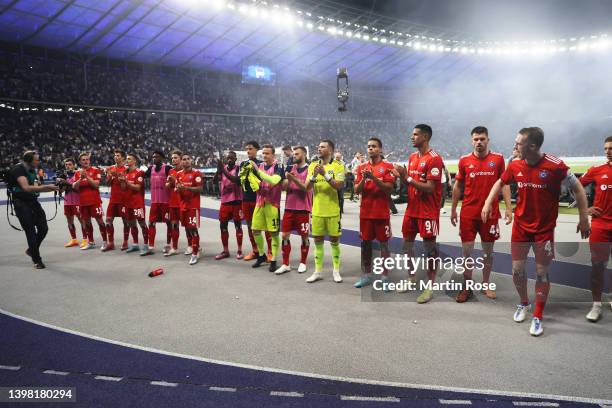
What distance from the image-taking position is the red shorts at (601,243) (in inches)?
162

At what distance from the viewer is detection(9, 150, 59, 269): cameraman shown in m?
6.27

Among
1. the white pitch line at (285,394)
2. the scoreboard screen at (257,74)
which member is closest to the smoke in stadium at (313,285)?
the white pitch line at (285,394)

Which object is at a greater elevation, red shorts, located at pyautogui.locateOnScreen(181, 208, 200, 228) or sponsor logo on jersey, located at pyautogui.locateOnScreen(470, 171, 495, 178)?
sponsor logo on jersey, located at pyautogui.locateOnScreen(470, 171, 495, 178)

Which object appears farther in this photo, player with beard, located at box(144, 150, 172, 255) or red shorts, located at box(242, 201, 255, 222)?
player with beard, located at box(144, 150, 172, 255)

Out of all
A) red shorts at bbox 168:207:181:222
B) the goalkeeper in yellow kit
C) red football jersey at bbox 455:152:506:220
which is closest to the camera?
red football jersey at bbox 455:152:506:220

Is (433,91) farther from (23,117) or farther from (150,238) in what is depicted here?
(150,238)

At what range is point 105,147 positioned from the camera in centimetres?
3045

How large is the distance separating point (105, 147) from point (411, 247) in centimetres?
3094

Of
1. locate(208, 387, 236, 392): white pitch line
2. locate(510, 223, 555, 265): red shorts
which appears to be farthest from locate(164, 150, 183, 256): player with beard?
locate(510, 223, 555, 265): red shorts

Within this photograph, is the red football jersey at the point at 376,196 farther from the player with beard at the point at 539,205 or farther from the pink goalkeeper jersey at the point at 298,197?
the player with beard at the point at 539,205
